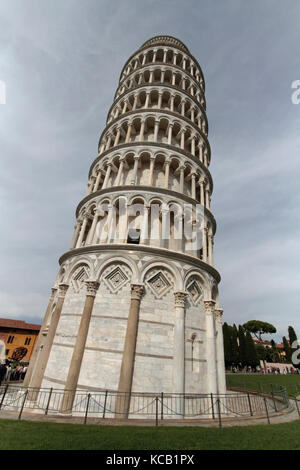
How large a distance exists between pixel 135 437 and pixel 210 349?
7.49 metres

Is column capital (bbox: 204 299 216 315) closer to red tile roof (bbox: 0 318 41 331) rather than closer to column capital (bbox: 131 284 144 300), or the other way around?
column capital (bbox: 131 284 144 300)

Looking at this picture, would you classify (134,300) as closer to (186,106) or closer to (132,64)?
(186,106)

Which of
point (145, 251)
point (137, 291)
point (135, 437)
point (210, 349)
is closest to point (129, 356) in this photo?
point (137, 291)

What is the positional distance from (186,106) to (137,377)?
21523 mm

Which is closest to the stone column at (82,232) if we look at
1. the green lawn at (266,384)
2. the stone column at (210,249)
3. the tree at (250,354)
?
the stone column at (210,249)

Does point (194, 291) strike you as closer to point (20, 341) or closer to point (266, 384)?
point (266, 384)

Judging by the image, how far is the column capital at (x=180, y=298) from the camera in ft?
39.8

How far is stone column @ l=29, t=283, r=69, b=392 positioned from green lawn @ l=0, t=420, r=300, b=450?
15.9ft

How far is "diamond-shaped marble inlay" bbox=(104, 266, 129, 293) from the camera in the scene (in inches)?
483

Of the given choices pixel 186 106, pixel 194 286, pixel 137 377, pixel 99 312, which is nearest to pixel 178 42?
pixel 186 106

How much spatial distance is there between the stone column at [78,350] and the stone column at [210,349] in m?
A: 6.63

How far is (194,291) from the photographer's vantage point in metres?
13.6
